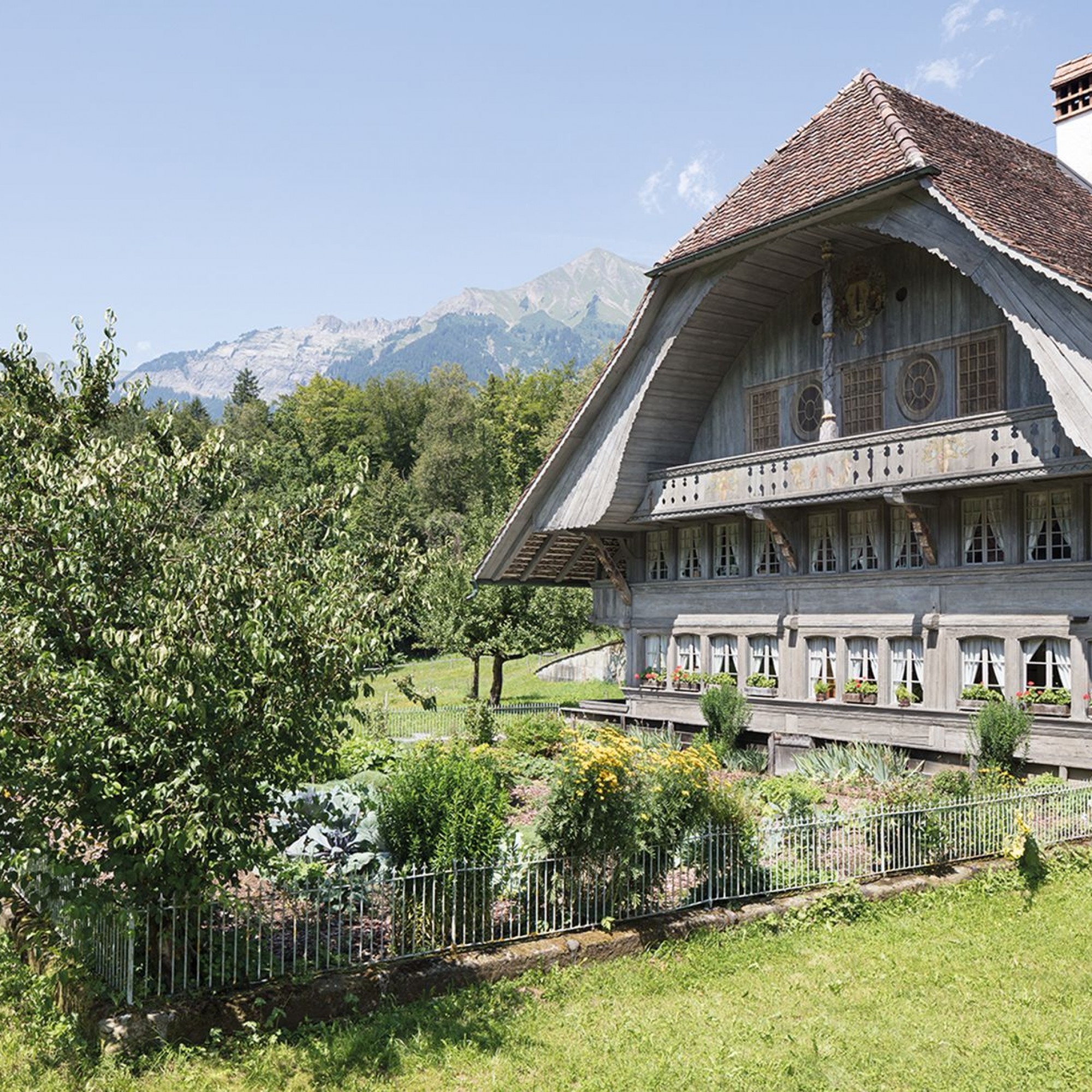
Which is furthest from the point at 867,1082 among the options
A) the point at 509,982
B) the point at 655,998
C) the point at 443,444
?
the point at 443,444

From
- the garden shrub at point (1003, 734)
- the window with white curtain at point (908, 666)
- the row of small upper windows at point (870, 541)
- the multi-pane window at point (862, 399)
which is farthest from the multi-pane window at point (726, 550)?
the garden shrub at point (1003, 734)

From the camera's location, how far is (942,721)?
20547mm

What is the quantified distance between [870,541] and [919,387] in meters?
3.27

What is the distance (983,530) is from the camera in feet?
66.5

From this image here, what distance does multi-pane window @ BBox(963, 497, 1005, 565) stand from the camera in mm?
19984

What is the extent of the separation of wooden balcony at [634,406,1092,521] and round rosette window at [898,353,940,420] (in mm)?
1939

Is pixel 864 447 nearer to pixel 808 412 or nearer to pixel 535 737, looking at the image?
pixel 808 412

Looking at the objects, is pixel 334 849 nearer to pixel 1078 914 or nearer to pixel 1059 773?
pixel 1078 914

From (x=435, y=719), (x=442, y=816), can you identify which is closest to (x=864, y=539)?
(x=442, y=816)

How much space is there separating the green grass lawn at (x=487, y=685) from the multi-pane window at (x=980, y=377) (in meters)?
20.8

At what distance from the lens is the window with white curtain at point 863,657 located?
22.1 meters

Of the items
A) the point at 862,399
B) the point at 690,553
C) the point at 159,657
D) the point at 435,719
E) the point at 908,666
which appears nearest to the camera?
the point at 159,657

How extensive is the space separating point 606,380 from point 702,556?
4981 mm

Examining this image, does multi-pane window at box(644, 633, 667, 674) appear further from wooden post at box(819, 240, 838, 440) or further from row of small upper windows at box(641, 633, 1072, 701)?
wooden post at box(819, 240, 838, 440)
